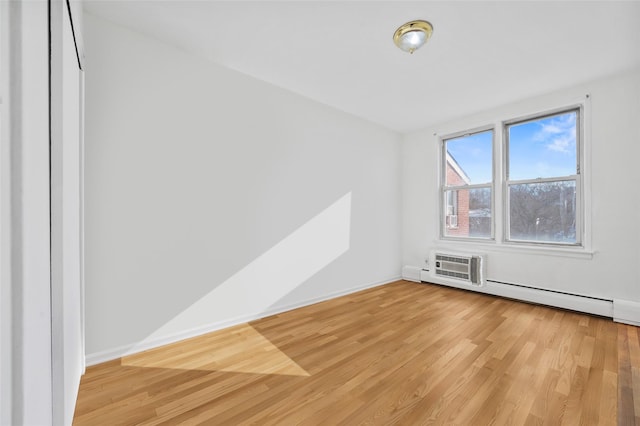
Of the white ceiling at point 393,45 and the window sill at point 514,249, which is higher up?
the white ceiling at point 393,45

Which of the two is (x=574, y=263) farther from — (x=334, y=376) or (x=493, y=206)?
(x=334, y=376)

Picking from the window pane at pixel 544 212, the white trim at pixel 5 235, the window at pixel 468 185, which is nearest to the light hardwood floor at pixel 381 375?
the window pane at pixel 544 212

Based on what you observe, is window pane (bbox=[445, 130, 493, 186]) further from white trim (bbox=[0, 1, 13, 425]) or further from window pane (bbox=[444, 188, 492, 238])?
white trim (bbox=[0, 1, 13, 425])

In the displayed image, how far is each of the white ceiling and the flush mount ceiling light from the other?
6 centimetres

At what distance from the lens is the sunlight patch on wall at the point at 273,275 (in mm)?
2509

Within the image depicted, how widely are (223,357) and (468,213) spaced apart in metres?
3.99

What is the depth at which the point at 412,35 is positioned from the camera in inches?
89.2

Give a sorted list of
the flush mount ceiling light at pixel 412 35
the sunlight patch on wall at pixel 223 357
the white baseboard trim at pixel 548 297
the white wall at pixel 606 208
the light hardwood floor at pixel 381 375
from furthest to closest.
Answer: the white baseboard trim at pixel 548 297, the white wall at pixel 606 208, the flush mount ceiling light at pixel 412 35, the sunlight patch on wall at pixel 223 357, the light hardwood floor at pixel 381 375

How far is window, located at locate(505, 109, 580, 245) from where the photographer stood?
335 cm

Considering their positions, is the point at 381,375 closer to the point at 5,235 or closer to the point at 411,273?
the point at 5,235

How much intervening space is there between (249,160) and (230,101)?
2.05 ft

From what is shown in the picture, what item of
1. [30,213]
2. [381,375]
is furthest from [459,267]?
[30,213]

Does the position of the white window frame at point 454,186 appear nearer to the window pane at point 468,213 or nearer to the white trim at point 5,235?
the window pane at point 468,213

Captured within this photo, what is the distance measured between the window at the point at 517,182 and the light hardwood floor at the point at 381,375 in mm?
1231
